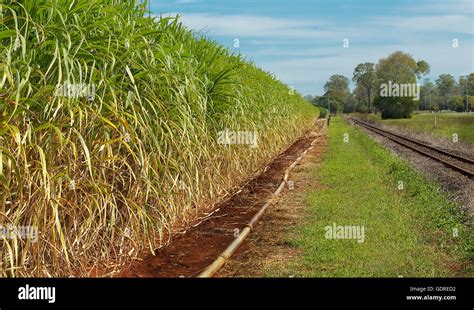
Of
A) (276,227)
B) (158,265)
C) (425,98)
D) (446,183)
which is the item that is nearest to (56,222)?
(158,265)

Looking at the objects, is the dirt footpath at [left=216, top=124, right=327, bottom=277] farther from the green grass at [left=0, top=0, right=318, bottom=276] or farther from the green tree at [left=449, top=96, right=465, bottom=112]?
the green tree at [left=449, top=96, right=465, bottom=112]

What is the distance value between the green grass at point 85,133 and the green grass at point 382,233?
1.25 metres

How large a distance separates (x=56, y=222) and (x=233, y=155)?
4792mm

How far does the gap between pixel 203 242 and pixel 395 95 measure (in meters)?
58.8

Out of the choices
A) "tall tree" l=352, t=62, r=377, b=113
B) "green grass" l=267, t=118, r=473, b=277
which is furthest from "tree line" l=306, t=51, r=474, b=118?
"green grass" l=267, t=118, r=473, b=277

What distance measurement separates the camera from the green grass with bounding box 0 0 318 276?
2883mm

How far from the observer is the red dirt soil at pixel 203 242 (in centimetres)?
391

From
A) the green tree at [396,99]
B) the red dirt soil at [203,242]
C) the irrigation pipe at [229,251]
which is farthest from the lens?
the green tree at [396,99]

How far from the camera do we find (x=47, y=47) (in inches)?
127

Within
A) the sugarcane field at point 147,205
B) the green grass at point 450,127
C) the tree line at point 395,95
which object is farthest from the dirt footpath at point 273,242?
the tree line at point 395,95

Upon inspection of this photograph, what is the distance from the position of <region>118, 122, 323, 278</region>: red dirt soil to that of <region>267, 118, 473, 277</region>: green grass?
2.16ft

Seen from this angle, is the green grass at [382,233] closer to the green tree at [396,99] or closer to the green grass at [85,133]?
the green grass at [85,133]

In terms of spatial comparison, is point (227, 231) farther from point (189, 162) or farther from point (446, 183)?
point (446, 183)

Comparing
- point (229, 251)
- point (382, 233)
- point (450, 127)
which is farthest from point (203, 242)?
point (450, 127)
